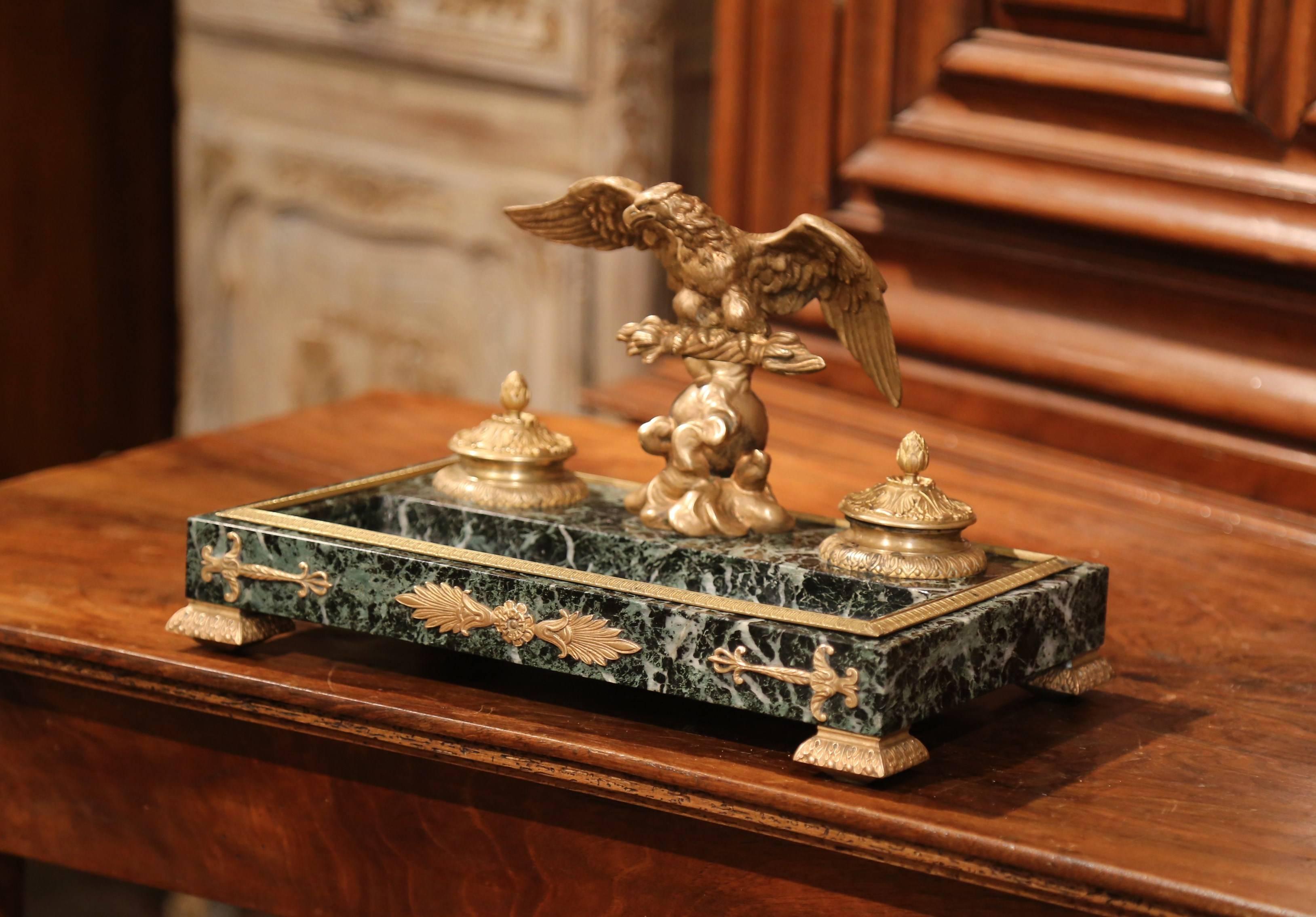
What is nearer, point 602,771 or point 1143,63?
point 602,771

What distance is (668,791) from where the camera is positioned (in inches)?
43.9

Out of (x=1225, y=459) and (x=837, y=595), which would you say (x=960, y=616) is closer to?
(x=837, y=595)

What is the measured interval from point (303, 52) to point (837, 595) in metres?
2.10

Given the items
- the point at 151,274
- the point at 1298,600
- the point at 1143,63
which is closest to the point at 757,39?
the point at 1143,63

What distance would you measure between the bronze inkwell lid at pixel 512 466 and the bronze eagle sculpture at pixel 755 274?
0.14 m

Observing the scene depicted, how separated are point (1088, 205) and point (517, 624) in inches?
39.3

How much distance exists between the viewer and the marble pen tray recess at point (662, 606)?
1.07m

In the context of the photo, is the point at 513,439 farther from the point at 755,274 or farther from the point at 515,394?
the point at 755,274

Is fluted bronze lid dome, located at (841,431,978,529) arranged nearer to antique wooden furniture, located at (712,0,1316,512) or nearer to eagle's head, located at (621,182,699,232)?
eagle's head, located at (621,182,699,232)

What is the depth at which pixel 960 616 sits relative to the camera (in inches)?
43.8

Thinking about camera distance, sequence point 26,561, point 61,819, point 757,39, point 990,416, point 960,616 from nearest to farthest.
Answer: point 960,616, point 61,819, point 26,561, point 990,416, point 757,39

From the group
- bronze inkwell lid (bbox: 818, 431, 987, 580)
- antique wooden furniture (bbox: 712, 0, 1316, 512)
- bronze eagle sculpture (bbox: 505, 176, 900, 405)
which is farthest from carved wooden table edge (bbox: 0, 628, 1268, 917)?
antique wooden furniture (bbox: 712, 0, 1316, 512)

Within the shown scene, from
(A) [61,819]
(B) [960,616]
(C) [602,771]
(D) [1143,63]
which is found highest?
(D) [1143,63]

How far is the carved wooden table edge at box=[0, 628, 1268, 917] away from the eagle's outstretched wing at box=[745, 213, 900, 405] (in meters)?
0.33
